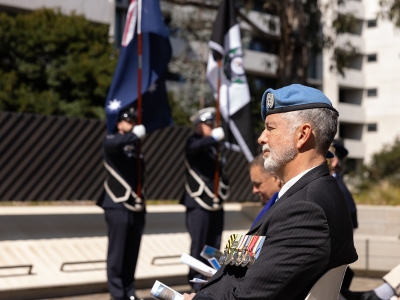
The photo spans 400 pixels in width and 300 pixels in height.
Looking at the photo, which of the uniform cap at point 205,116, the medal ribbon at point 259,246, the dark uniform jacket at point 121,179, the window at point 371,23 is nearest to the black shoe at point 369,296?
the dark uniform jacket at point 121,179

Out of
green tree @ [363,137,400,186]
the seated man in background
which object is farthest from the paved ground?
green tree @ [363,137,400,186]

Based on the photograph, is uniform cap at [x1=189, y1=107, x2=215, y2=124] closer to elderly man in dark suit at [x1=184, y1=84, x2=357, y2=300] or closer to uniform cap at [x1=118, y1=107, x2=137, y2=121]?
uniform cap at [x1=118, y1=107, x2=137, y2=121]

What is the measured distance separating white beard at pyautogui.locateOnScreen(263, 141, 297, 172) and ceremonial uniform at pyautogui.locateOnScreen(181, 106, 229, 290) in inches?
213

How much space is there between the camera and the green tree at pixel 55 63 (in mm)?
24531

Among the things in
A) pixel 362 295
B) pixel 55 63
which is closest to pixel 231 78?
pixel 362 295

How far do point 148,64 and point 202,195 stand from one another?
1586 millimetres

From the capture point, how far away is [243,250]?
249 centimetres

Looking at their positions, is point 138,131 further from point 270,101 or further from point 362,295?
point 270,101

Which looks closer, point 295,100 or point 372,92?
point 295,100

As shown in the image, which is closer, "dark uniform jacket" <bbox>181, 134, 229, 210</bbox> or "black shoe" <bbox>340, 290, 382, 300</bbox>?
"black shoe" <bbox>340, 290, 382, 300</bbox>

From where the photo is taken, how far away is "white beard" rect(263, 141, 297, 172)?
2560 millimetres

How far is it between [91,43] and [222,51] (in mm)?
17089

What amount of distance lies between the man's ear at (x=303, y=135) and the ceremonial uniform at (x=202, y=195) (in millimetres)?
5512

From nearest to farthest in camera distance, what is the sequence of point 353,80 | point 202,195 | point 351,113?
point 202,195, point 351,113, point 353,80
